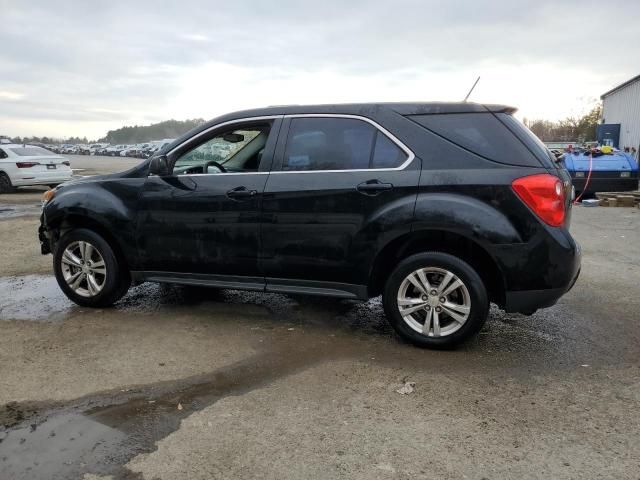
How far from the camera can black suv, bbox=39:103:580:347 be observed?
3979mm

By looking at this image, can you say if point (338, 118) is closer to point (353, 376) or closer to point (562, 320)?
point (353, 376)

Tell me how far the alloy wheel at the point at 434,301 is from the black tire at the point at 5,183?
54.0 ft

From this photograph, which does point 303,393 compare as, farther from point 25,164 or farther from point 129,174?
point 25,164

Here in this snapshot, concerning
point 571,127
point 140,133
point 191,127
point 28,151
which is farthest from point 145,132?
point 28,151

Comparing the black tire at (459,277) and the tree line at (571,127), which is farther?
the tree line at (571,127)

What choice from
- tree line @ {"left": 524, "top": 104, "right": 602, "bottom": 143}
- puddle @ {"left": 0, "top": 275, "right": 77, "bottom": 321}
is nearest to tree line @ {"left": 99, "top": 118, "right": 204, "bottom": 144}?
tree line @ {"left": 524, "top": 104, "right": 602, "bottom": 143}

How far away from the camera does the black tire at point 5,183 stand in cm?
1695

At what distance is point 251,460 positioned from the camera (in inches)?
111

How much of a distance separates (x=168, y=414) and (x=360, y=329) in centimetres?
198

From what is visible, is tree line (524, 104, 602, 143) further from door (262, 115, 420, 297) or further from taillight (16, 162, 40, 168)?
door (262, 115, 420, 297)

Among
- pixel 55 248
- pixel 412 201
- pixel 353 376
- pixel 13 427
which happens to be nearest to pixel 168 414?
pixel 13 427

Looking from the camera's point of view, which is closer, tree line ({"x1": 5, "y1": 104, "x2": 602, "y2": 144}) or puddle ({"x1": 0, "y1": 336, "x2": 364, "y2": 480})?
puddle ({"x1": 0, "y1": 336, "x2": 364, "y2": 480})

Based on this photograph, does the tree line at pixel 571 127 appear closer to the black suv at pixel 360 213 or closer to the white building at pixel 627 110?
the white building at pixel 627 110

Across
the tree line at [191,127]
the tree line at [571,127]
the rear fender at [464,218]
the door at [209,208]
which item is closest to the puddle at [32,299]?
the door at [209,208]
